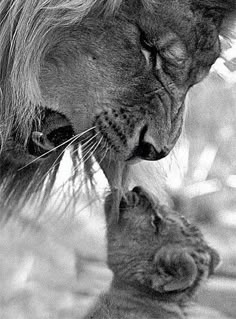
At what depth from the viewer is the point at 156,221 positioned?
2.25 metres

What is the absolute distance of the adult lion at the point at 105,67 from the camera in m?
1.89

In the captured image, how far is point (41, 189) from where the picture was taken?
92.7 inches

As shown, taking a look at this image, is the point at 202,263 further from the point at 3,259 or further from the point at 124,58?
the point at 3,259

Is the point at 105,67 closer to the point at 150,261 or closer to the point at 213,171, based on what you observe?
the point at 150,261

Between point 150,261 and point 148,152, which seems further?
point 150,261

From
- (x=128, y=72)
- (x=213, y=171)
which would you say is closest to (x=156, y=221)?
(x=128, y=72)

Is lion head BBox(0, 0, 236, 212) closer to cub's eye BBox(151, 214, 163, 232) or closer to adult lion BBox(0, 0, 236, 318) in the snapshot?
adult lion BBox(0, 0, 236, 318)

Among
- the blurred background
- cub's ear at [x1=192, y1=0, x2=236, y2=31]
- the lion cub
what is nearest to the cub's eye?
the lion cub

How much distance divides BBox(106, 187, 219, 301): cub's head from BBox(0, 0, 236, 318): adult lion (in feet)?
0.87

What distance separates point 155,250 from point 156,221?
0.07 metres

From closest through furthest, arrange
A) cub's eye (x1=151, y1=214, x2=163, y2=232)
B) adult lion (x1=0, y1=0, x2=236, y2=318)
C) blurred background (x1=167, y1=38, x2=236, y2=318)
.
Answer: adult lion (x1=0, y1=0, x2=236, y2=318)
cub's eye (x1=151, y1=214, x2=163, y2=232)
blurred background (x1=167, y1=38, x2=236, y2=318)

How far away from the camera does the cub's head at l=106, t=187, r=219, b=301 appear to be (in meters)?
2.15

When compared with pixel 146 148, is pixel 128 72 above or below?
above

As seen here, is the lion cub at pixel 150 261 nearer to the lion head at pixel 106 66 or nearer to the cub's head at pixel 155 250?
the cub's head at pixel 155 250
